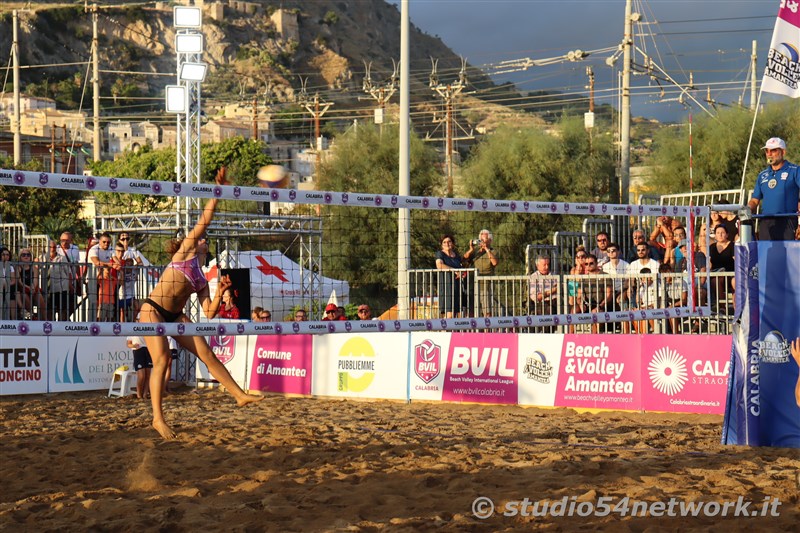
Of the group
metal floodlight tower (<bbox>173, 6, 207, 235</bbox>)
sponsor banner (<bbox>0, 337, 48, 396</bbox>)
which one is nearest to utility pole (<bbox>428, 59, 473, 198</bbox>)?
metal floodlight tower (<bbox>173, 6, 207, 235</bbox>)

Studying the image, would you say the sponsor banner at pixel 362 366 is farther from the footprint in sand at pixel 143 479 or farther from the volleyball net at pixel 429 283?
the footprint in sand at pixel 143 479

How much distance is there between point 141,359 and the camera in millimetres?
14789

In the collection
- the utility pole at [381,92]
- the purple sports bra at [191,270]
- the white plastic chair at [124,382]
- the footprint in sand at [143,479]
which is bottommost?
the white plastic chair at [124,382]

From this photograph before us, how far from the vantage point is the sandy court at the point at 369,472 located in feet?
19.7

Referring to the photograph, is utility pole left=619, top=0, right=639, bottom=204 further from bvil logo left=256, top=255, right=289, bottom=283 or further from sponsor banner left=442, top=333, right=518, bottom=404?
sponsor banner left=442, top=333, right=518, bottom=404

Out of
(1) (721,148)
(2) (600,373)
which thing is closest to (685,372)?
(2) (600,373)

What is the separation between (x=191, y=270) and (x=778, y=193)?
5823 millimetres

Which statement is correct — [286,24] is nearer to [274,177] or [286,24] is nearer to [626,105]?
[626,105]

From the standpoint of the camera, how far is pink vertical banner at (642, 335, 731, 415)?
11922 millimetres

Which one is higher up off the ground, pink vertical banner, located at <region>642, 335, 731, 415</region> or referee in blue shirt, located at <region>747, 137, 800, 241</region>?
referee in blue shirt, located at <region>747, 137, 800, 241</region>

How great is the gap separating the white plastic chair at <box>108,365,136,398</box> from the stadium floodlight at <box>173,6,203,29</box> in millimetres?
10815

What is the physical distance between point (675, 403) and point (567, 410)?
140 cm

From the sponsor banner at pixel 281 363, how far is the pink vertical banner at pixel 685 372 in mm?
5499

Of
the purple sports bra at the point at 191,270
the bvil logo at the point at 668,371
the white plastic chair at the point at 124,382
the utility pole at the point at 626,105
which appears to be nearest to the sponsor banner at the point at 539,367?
the bvil logo at the point at 668,371
